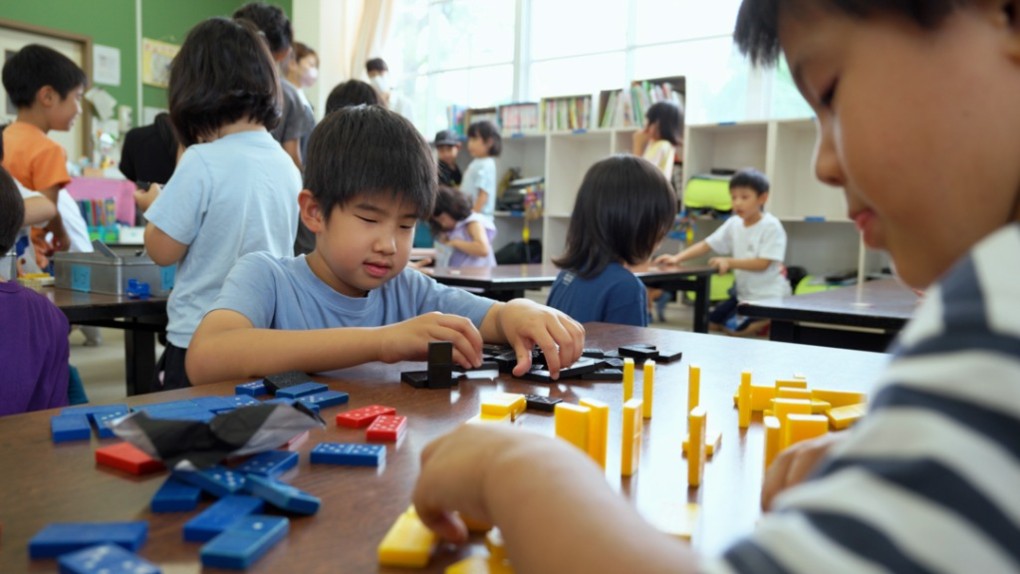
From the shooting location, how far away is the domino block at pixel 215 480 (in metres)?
0.60

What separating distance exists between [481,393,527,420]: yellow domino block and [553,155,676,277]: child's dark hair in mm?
1514

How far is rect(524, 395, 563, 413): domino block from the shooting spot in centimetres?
91

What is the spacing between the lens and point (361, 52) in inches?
321

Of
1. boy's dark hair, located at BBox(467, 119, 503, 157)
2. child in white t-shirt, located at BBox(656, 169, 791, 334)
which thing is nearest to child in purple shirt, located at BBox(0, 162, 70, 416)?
child in white t-shirt, located at BBox(656, 169, 791, 334)

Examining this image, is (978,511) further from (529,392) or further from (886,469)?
(529,392)

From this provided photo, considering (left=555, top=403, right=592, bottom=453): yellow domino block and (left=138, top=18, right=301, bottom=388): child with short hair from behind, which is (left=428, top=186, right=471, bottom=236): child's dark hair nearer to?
(left=138, top=18, right=301, bottom=388): child with short hair from behind

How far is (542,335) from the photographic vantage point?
1198 millimetres

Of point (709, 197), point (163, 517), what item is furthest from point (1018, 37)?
point (709, 197)

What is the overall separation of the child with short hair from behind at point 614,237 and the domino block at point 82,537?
1.89 meters

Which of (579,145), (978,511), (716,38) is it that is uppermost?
(716,38)

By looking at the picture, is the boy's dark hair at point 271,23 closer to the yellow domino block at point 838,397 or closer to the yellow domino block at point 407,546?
the yellow domino block at point 838,397

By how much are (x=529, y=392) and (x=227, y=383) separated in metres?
0.40

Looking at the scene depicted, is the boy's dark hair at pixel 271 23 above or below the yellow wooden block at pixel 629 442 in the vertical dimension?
above

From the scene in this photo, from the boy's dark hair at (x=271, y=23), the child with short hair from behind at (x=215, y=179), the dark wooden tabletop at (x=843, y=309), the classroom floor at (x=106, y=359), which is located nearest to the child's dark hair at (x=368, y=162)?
the child with short hair from behind at (x=215, y=179)
